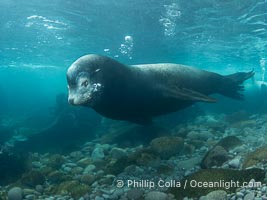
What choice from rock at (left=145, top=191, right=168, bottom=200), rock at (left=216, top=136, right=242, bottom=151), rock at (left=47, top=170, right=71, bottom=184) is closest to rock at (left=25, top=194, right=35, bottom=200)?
rock at (left=47, top=170, right=71, bottom=184)

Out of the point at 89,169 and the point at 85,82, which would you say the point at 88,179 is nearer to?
the point at 89,169

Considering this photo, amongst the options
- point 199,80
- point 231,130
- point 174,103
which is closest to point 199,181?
point 174,103

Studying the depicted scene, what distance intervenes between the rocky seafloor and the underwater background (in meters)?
0.03

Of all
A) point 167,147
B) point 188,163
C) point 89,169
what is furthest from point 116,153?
point 188,163

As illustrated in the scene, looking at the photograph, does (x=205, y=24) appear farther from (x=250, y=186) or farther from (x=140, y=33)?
(x=250, y=186)

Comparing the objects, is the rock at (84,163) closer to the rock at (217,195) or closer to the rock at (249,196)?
the rock at (217,195)

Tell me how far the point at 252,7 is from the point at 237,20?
2.40m

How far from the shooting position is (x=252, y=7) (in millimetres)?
14836

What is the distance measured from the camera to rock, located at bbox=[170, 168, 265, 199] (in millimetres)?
5311

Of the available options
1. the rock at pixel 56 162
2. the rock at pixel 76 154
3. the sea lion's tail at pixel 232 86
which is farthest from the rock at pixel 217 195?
the rock at pixel 76 154

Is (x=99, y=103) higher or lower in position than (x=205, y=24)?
lower

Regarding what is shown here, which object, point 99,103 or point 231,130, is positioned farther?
point 231,130

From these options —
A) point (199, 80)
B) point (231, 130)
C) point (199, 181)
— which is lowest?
point (199, 181)

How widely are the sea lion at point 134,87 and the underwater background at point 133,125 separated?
1243 millimetres
